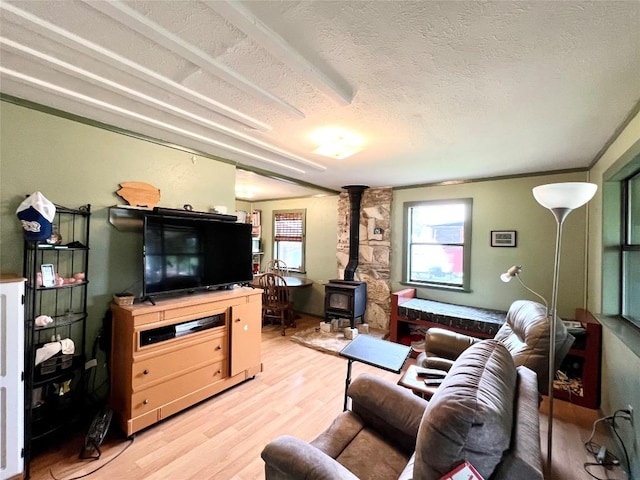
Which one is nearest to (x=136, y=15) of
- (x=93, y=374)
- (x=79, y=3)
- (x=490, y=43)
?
(x=79, y=3)

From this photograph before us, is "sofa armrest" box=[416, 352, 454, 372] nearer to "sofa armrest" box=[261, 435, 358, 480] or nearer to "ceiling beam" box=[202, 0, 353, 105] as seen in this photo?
"sofa armrest" box=[261, 435, 358, 480]

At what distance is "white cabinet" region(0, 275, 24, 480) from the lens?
154 cm

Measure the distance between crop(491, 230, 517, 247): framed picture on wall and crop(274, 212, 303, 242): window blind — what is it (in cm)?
333

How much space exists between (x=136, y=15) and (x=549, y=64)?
1.92m

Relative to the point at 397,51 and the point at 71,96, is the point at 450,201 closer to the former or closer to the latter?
the point at 397,51

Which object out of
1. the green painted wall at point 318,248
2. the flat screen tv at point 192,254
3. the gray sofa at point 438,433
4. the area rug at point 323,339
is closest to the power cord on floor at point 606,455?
the gray sofa at point 438,433

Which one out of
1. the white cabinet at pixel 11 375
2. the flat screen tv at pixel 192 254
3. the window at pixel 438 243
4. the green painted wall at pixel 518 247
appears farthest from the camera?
the window at pixel 438 243

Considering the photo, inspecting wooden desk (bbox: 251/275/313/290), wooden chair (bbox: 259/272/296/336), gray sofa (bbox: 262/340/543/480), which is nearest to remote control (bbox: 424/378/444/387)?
gray sofa (bbox: 262/340/543/480)

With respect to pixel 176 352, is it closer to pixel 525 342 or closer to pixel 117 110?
pixel 117 110

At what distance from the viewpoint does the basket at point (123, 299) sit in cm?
220

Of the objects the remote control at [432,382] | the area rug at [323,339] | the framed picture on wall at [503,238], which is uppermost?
the framed picture on wall at [503,238]

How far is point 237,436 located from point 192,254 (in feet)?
5.03

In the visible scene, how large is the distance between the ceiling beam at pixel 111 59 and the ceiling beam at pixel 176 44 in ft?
0.92

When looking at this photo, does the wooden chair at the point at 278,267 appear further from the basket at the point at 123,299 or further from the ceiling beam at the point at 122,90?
the basket at the point at 123,299
